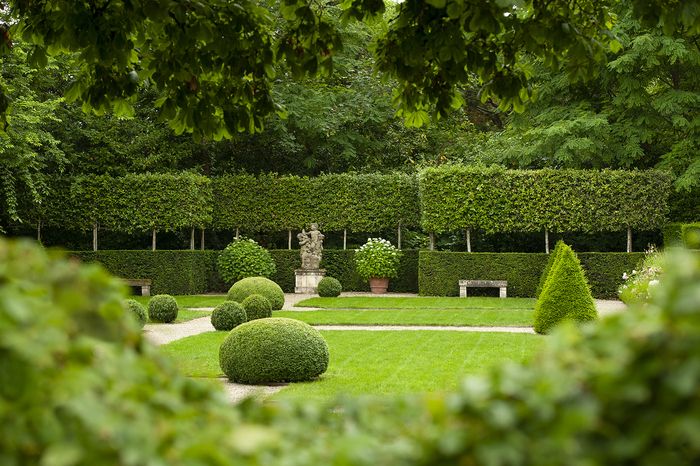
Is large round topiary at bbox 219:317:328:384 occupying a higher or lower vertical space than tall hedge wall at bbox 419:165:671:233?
lower

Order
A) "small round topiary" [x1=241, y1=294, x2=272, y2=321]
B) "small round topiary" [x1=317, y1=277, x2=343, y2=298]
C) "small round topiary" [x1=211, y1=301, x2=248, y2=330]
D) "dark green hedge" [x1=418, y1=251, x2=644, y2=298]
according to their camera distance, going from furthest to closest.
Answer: "small round topiary" [x1=317, y1=277, x2=343, y2=298] → "dark green hedge" [x1=418, y1=251, x2=644, y2=298] → "small round topiary" [x1=241, y1=294, x2=272, y2=321] → "small round topiary" [x1=211, y1=301, x2=248, y2=330]

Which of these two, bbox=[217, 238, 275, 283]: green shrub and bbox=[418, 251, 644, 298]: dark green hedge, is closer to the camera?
bbox=[418, 251, 644, 298]: dark green hedge

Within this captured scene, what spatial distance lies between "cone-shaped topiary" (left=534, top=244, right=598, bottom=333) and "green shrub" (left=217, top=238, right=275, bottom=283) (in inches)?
537

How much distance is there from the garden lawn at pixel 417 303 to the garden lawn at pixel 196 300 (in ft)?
8.18

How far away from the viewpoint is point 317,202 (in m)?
27.9

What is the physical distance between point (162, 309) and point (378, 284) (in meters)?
10.8

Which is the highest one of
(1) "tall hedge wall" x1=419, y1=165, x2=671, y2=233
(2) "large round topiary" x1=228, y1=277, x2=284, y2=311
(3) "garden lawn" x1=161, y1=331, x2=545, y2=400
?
(1) "tall hedge wall" x1=419, y1=165, x2=671, y2=233

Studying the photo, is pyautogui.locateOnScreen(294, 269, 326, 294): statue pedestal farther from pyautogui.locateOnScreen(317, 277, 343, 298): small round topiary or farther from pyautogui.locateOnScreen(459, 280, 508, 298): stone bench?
pyautogui.locateOnScreen(459, 280, 508, 298): stone bench

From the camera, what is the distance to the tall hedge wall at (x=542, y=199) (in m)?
24.6

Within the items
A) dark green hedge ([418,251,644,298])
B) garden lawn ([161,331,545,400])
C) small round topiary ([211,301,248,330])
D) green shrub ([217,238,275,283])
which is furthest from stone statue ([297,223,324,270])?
garden lawn ([161,331,545,400])

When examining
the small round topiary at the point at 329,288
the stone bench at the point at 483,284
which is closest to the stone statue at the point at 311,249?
the small round topiary at the point at 329,288

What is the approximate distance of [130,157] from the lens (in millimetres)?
28156

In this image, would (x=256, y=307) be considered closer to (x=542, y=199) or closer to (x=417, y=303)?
(x=417, y=303)

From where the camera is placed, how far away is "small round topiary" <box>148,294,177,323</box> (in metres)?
17.3
